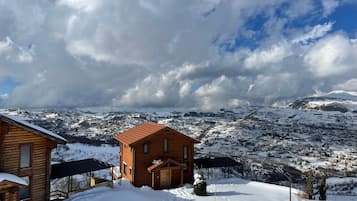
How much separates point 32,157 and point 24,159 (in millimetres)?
508

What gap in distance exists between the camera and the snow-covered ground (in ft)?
77.5

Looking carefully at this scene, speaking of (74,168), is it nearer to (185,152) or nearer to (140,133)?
(140,133)

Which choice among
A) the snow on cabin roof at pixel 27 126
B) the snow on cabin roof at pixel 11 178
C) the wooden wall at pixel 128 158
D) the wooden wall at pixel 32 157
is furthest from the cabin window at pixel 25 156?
the wooden wall at pixel 128 158

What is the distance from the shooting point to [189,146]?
31781 mm

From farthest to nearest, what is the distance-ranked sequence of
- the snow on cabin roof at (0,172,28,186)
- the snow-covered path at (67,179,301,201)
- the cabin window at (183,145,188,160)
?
the cabin window at (183,145,188,160) < the snow-covered path at (67,179,301,201) < the snow on cabin roof at (0,172,28,186)

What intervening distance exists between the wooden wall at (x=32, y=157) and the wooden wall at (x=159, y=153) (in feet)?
30.4

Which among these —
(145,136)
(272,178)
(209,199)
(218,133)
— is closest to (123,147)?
(145,136)

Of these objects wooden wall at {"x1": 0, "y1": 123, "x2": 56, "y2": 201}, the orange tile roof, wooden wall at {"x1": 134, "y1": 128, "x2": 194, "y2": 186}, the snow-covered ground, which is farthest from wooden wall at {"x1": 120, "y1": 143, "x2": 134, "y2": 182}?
wooden wall at {"x1": 0, "y1": 123, "x2": 56, "y2": 201}

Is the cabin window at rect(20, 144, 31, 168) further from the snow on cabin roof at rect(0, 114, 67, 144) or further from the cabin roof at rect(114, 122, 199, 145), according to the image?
the cabin roof at rect(114, 122, 199, 145)

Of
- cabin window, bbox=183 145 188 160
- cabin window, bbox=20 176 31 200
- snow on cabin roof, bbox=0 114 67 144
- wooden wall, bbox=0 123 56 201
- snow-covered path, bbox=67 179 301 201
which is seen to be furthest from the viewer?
cabin window, bbox=183 145 188 160

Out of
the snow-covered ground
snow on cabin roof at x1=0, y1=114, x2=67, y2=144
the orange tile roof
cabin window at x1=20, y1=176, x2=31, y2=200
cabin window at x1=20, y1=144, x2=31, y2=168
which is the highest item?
snow on cabin roof at x1=0, y1=114, x2=67, y2=144

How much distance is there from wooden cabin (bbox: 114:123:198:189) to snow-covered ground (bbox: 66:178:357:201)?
134 cm

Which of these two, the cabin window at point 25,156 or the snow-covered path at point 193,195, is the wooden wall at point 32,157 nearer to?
the cabin window at point 25,156

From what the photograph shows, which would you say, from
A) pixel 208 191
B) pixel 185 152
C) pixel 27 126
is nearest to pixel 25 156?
pixel 27 126
